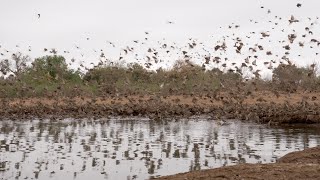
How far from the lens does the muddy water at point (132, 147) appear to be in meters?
11.5

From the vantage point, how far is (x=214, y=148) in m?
15.1

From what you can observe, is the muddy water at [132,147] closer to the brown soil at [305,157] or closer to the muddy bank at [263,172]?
the brown soil at [305,157]

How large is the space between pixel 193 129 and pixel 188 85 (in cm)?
2115

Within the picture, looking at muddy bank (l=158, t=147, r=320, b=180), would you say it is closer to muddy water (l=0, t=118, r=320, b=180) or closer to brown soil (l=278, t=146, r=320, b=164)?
brown soil (l=278, t=146, r=320, b=164)

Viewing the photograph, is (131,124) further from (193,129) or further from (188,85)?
(188,85)

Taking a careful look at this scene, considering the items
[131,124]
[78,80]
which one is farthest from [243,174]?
[78,80]

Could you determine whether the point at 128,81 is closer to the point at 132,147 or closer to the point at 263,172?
the point at 132,147

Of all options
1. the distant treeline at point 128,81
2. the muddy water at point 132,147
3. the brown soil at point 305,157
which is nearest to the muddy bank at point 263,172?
the brown soil at point 305,157

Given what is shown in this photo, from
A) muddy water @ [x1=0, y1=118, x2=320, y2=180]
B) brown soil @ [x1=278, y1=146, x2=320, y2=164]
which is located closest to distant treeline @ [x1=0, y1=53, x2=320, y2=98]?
muddy water @ [x1=0, y1=118, x2=320, y2=180]

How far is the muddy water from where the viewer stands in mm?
11500

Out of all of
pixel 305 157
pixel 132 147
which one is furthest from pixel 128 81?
pixel 305 157

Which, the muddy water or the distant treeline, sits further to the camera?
the distant treeline

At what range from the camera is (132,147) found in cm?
1534

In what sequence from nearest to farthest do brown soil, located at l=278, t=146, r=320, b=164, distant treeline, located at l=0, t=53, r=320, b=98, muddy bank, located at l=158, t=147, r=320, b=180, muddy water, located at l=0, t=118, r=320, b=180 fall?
muddy bank, located at l=158, t=147, r=320, b=180
brown soil, located at l=278, t=146, r=320, b=164
muddy water, located at l=0, t=118, r=320, b=180
distant treeline, located at l=0, t=53, r=320, b=98
